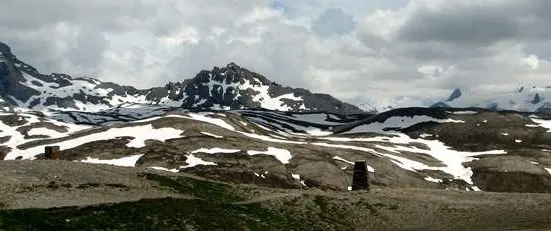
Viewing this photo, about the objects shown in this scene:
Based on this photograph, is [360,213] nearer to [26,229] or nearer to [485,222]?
[485,222]

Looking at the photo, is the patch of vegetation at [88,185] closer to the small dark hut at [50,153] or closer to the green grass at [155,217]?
the green grass at [155,217]

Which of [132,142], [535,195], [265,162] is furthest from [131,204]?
[132,142]

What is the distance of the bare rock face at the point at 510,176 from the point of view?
155500 mm

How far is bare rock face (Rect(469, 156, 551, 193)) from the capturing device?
15550cm

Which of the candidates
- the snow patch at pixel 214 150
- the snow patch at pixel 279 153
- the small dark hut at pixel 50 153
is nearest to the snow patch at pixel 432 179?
the snow patch at pixel 279 153

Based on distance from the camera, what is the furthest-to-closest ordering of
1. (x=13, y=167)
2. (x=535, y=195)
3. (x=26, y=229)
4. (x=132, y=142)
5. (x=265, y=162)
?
(x=132, y=142) < (x=265, y=162) < (x=535, y=195) < (x=13, y=167) < (x=26, y=229)

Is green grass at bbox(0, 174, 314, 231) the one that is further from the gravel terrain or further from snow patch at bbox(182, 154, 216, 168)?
snow patch at bbox(182, 154, 216, 168)

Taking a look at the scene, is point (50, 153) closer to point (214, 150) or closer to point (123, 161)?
point (123, 161)

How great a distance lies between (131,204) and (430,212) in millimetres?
29670

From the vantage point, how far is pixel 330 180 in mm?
139375

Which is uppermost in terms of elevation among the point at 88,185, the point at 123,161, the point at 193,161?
the point at 88,185

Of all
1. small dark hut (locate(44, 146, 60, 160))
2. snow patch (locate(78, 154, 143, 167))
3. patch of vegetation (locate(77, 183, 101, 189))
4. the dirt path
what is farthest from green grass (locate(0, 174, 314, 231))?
snow patch (locate(78, 154, 143, 167))

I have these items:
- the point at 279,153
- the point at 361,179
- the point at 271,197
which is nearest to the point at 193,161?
the point at 279,153

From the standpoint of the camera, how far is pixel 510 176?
6334 inches
